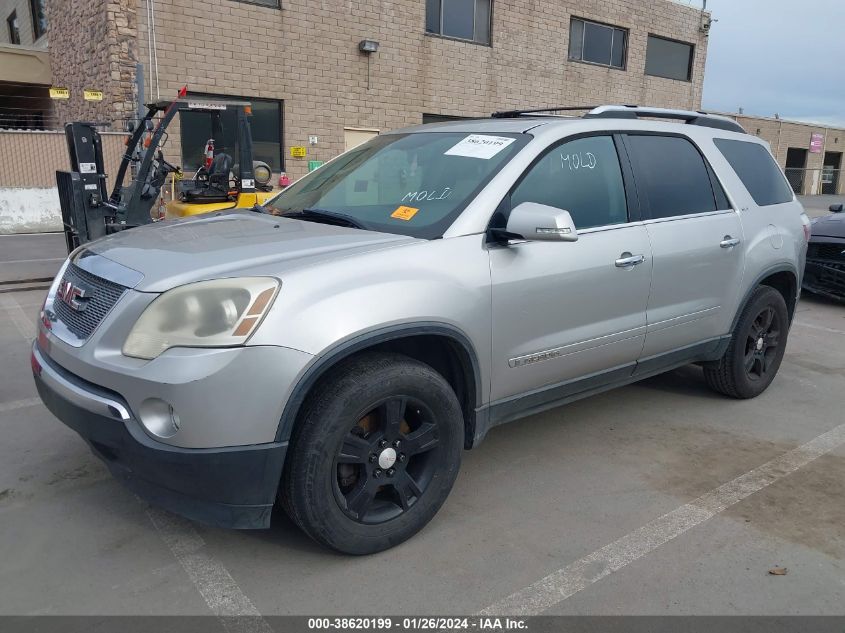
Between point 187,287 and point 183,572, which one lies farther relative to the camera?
point 183,572

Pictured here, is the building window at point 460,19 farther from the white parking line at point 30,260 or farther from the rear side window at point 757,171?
the rear side window at point 757,171

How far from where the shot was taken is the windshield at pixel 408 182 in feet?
10.6

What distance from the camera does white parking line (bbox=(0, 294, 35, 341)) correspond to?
6.41m

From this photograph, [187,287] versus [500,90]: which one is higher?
[500,90]

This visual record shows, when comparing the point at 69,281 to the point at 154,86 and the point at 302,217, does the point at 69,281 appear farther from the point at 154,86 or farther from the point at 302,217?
the point at 154,86

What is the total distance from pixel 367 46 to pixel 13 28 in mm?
17813

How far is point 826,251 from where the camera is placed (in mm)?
8602

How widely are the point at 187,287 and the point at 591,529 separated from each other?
6.80 feet

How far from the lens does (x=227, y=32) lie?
13.7 m

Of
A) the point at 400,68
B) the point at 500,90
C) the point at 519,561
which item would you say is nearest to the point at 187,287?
the point at 519,561

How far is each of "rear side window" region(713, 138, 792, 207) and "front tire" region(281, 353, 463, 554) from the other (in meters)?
2.95

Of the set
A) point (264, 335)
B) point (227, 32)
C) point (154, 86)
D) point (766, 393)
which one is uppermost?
point (227, 32)

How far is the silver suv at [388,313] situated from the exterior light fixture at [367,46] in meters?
12.1

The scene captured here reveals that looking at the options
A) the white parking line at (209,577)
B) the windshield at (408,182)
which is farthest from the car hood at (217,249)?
the white parking line at (209,577)
